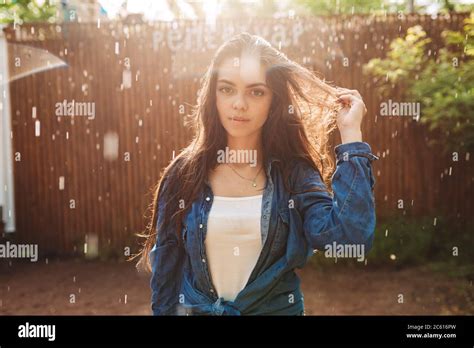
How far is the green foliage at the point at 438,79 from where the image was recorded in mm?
3703

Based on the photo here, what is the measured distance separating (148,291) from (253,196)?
2.63 meters

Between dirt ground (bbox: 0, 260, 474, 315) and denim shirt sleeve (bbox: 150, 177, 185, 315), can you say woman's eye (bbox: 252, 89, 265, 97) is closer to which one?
denim shirt sleeve (bbox: 150, 177, 185, 315)

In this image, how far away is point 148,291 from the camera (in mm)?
4082

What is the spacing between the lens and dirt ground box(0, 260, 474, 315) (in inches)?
145

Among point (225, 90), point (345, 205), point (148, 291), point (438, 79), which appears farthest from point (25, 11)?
point (345, 205)

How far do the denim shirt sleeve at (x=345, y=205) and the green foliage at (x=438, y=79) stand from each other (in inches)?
Answer: 95.1

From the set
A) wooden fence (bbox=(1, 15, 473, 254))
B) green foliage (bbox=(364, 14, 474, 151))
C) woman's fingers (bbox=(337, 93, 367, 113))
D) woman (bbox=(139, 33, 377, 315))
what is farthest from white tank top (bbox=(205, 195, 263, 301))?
wooden fence (bbox=(1, 15, 473, 254))

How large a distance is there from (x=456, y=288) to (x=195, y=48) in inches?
116

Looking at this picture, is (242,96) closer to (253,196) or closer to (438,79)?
(253,196)

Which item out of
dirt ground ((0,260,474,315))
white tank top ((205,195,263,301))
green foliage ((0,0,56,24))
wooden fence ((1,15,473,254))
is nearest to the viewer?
white tank top ((205,195,263,301))

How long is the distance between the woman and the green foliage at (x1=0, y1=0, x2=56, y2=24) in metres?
3.88

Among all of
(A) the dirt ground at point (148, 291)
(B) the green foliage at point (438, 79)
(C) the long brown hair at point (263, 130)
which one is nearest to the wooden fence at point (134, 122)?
(B) the green foliage at point (438, 79)

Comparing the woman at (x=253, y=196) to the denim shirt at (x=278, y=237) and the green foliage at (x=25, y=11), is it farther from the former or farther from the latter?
the green foliage at (x=25, y=11)
